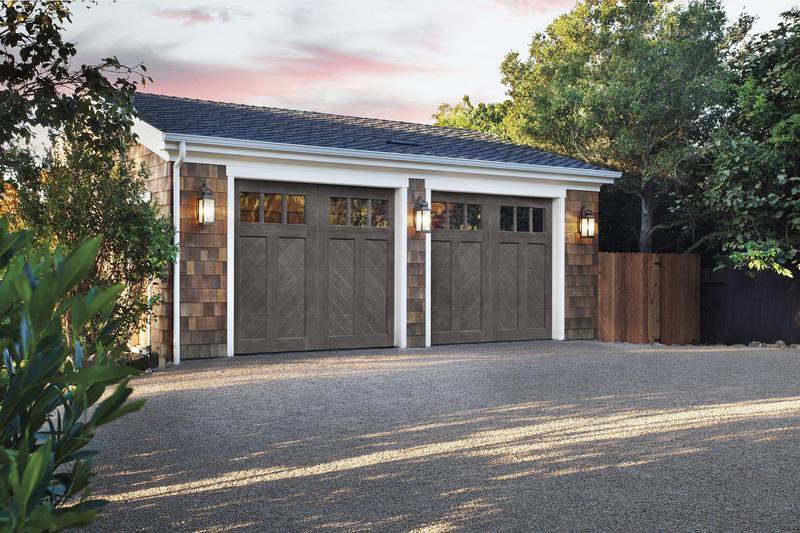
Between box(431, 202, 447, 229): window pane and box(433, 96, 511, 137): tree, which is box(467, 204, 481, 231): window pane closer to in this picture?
box(431, 202, 447, 229): window pane

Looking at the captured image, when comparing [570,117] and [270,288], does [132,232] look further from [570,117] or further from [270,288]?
[570,117]

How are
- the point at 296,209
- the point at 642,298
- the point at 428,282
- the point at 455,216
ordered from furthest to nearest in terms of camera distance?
the point at 642,298, the point at 455,216, the point at 428,282, the point at 296,209

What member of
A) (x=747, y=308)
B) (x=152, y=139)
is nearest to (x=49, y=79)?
(x=152, y=139)

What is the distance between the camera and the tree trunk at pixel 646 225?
15.8 metres

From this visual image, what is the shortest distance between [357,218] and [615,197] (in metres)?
8.71

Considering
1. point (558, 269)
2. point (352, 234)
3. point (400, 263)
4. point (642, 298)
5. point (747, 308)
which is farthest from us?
point (747, 308)

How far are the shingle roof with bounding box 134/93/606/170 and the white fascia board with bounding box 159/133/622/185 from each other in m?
0.17

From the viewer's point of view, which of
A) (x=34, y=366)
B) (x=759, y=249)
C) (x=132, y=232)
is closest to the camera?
(x=34, y=366)

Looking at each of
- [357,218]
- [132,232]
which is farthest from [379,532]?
[357,218]

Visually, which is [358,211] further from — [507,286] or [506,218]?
[507,286]

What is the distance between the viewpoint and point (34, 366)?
3.91ft

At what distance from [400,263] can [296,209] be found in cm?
168

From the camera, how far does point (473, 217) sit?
1139cm

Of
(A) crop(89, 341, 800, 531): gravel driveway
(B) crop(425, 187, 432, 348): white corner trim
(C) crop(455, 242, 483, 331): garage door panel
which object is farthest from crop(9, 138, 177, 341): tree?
(C) crop(455, 242, 483, 331): garage door panel
